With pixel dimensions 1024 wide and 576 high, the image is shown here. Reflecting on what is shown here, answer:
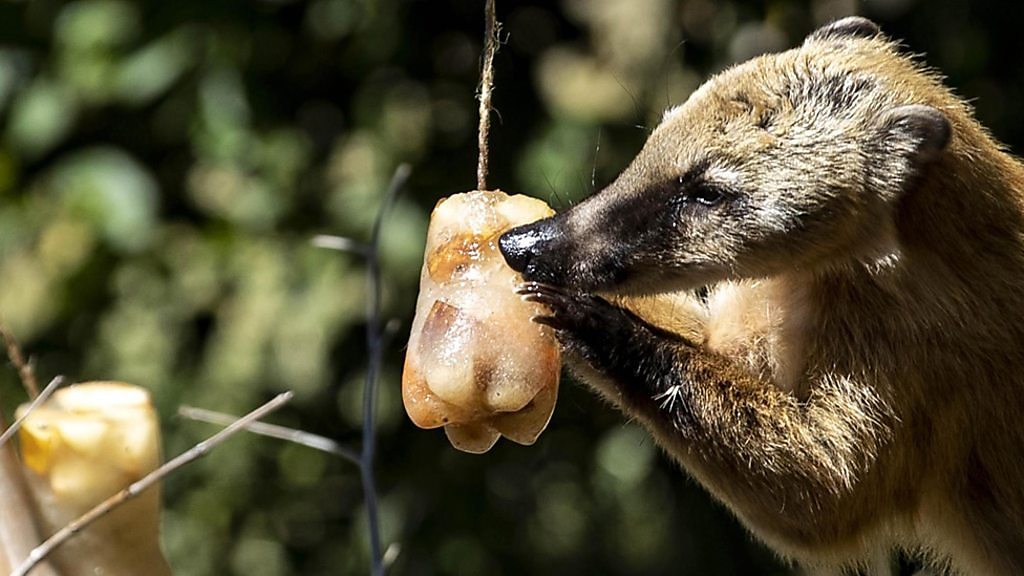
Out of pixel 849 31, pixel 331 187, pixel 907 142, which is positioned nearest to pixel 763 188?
pixel 907 142

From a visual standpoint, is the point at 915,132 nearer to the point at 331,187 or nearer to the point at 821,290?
the point at 821,290

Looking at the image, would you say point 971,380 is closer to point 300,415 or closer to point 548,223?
point 548,223

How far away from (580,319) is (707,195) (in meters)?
0.36

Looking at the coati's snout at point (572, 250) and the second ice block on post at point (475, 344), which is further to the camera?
the coati's snout at point (572, 250)

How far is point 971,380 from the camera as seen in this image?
9.64 feet

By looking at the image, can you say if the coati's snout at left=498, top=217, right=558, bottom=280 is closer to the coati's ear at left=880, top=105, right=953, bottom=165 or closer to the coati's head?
the coati's head

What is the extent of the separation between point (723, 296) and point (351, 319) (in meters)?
1.48

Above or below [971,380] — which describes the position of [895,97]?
above

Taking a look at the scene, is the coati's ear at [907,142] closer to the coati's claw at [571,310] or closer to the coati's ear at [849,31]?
the coati's ear at [849,31]

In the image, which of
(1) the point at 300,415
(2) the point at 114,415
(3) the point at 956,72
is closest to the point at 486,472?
(1) the point at 300,415

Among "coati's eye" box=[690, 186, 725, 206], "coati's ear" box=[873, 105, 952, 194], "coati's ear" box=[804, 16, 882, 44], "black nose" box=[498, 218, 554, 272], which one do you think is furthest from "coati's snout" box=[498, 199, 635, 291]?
"coati's ear" box=[804, 16, 882, 44]

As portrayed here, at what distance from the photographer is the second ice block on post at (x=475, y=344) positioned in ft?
8.14

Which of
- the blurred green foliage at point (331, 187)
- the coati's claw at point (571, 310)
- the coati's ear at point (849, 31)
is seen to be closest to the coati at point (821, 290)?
the coati's claw at point (571, 310)

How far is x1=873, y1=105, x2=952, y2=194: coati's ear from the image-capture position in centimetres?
276
